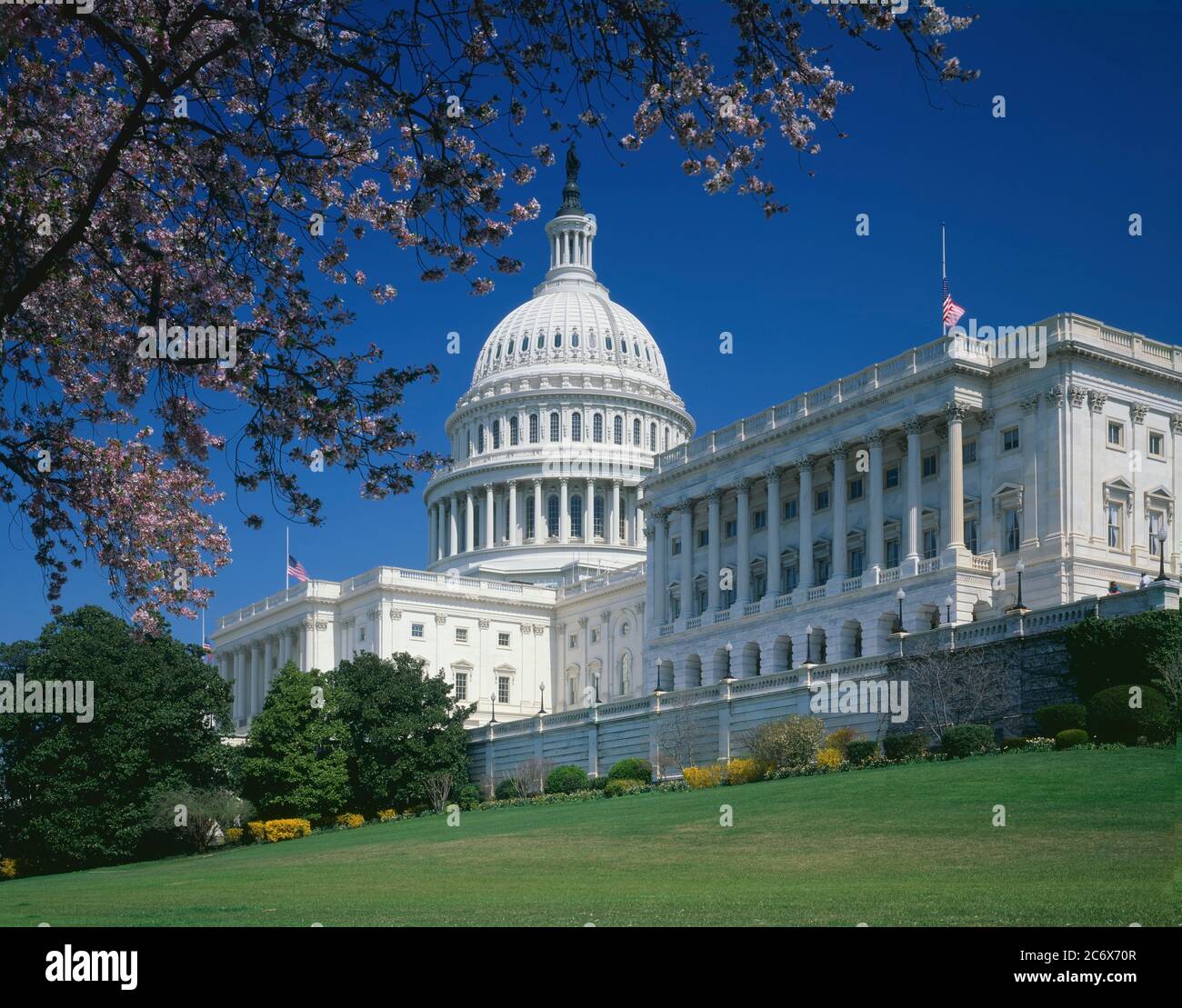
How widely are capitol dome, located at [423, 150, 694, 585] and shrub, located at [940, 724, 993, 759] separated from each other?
89.0 m

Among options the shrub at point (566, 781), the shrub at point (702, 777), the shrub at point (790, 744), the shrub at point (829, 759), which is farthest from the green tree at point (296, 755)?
the shrub at point (829, 759)

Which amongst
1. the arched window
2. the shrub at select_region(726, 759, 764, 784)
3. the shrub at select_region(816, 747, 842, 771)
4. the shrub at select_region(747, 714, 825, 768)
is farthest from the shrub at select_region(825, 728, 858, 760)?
the arched window

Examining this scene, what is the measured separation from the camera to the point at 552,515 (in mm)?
150750

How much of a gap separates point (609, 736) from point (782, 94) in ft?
217

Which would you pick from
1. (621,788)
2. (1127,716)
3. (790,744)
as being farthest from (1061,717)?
(621,788)

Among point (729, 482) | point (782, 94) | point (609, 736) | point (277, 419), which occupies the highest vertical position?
point (729, 482)

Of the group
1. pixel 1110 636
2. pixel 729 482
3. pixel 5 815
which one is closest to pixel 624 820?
pixel 1110 636

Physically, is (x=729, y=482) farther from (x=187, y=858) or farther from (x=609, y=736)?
(x=187, y=858)

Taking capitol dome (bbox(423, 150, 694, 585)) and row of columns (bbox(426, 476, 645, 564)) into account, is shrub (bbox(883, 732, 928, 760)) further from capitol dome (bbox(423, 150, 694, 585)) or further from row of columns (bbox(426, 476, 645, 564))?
row of columns (bbox(426, 476, 645, 564))

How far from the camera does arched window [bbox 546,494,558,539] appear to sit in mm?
150375

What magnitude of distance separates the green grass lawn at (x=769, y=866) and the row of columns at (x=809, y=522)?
28410mm

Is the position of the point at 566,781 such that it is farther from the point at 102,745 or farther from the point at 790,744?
the point at 102,745

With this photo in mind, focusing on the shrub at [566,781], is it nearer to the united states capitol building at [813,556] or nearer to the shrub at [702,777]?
the united states capitol building at [813,556]

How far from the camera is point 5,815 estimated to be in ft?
236
